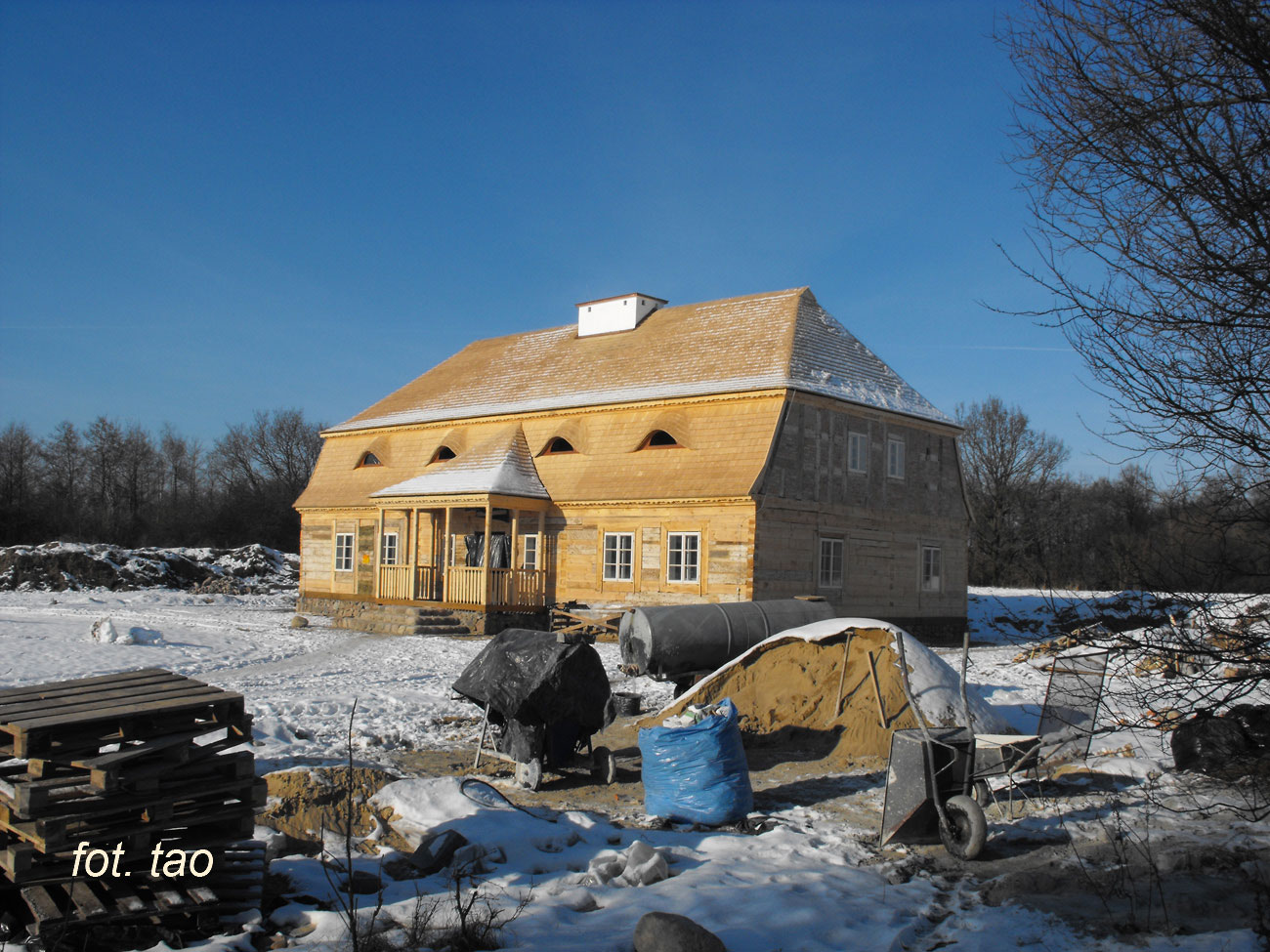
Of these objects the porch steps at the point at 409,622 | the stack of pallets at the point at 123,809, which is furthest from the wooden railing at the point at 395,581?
the stack of pallets at the point at 123,809

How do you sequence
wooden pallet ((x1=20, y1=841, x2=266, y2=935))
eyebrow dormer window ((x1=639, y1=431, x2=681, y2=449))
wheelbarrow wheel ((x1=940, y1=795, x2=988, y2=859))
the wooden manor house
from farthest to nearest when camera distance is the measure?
eyebrow dormer window ((x1=639, y1=431, x2=681, y2=449)) < the wooden manor house < wheelbarrow wheel ((x1=940, y1=795, x2=988, y2=859)) < wooden pallet ((x1=20, y1=841, x2=266, y2=935))

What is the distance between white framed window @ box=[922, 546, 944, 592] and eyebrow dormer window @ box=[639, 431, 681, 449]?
7.37 metres

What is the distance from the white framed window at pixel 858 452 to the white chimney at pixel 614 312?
798 centimetres

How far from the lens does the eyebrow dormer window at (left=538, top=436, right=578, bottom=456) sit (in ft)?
84.3

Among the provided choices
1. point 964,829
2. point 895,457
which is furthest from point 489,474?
point 964,829

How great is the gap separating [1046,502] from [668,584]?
1229 inches

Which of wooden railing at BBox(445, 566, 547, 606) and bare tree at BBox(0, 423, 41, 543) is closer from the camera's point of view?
wooden railing at BBox(445, 566, 547, 606)

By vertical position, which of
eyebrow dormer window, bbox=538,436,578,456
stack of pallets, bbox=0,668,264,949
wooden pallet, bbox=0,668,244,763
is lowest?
stack of pallets, bbox=0,668,264,949

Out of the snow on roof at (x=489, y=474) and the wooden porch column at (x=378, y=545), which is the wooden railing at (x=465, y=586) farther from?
the wooden porch column at (x=378, y=545)

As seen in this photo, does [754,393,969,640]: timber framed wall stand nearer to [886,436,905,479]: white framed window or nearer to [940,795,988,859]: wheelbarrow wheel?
[886,436,905,479]: white framed window

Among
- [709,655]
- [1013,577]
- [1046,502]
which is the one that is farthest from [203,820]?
[1046,502]

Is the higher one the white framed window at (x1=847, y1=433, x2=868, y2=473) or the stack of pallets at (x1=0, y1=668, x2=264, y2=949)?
the white framed window at (x1=847, y1=433, x2=868, y2=473)

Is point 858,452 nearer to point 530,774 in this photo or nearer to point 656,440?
point 656,440

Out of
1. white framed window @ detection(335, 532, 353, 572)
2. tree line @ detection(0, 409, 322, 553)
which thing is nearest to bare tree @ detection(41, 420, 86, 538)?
tree line @ detection(0, 409, 322, 553)
